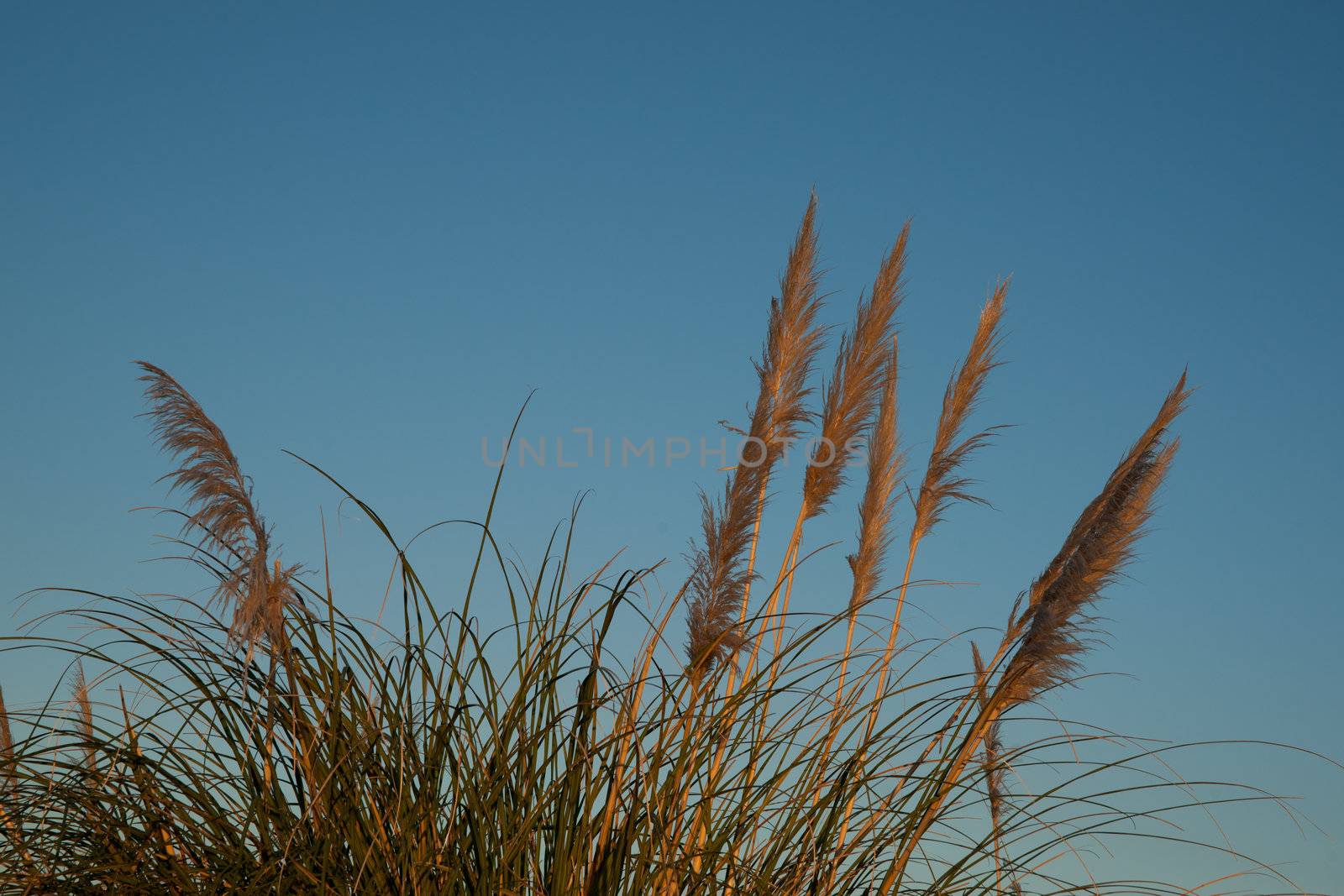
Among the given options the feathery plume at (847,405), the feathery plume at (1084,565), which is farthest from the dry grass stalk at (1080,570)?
the feathery plume at (847,405)

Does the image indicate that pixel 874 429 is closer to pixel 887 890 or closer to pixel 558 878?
pixel 887 890

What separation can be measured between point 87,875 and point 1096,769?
2263 millimetres

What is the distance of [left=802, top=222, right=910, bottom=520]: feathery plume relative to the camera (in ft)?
15.6

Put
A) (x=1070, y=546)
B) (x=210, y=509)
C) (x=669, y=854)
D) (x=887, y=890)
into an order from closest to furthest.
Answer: (x=669, y=854) → (x=887, y=890) → (x=210, y=509) → (x=1070, y=546)

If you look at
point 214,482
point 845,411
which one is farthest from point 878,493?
point 214,482

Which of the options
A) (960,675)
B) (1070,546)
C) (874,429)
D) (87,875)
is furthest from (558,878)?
(874,429)

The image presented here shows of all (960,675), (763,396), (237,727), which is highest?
(763,396)

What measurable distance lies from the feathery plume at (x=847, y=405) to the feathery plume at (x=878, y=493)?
0.09 m

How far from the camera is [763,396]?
15.6 feet

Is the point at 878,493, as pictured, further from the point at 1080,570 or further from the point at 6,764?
the point at 6,764

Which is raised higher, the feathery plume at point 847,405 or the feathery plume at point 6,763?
the feathery plume at point 847,405

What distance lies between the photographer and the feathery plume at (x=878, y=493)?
4691mm

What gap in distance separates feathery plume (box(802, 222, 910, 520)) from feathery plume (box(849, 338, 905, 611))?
9cm

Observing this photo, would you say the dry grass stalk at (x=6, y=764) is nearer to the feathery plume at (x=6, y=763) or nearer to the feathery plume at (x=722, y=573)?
the feathery plume at (x=6, y=763)
